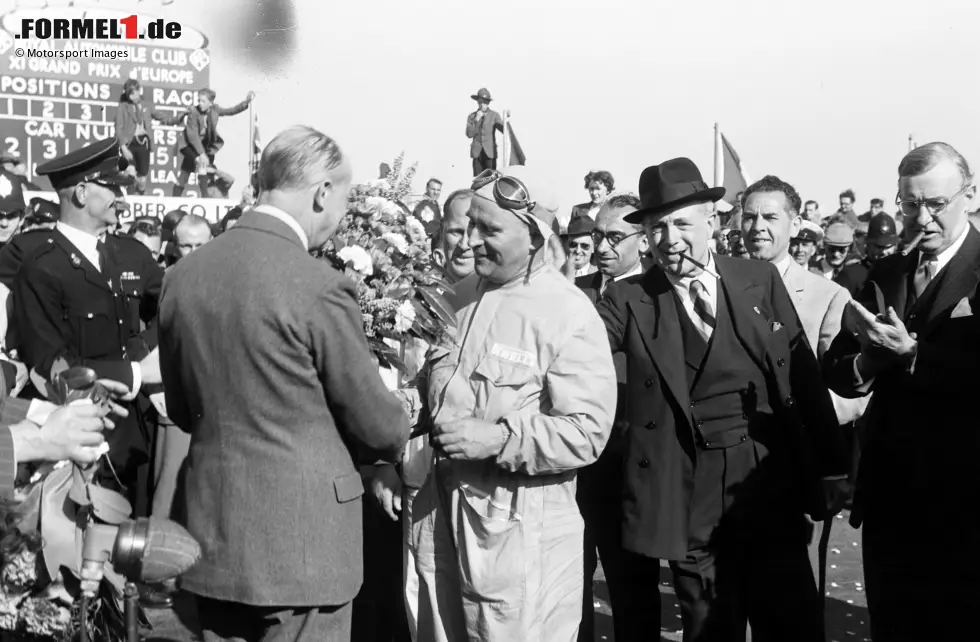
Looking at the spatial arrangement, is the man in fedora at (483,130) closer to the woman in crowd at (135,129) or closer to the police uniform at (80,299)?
the woman in crowd at (135,129)

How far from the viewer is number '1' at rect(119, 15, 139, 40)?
18.9m

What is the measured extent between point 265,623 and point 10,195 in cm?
557

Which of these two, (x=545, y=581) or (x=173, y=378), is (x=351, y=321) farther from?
(x=545, y=581)

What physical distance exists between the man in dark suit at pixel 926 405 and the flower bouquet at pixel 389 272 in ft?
5.17

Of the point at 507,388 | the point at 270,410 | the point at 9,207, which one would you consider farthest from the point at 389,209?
the point at 9,207

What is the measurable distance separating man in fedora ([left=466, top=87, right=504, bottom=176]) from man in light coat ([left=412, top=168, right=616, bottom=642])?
47.4ft

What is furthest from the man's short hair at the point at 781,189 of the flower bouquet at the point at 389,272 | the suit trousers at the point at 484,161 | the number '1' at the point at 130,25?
the number '1' at the point at 130,25

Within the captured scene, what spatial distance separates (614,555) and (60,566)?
2.35 metres

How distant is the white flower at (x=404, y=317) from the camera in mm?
4055

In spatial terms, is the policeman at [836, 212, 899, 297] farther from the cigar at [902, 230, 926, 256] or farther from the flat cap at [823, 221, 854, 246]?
the cigar at [902, 230, 926, 256]

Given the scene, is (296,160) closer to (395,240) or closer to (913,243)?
(395,240)

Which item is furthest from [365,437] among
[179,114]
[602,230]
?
[179,114]

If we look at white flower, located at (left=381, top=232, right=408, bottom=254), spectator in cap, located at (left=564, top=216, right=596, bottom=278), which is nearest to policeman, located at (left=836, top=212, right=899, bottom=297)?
spectator in cap, located at (left=564, top=216, right=596, bottom=278)

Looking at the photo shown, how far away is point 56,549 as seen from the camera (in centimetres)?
404
